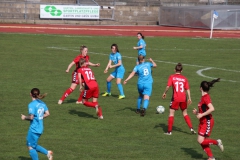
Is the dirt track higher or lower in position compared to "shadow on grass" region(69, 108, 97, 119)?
higher

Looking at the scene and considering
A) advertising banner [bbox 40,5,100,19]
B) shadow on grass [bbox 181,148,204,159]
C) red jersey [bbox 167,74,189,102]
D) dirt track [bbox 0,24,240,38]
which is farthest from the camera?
advertising banner [bbox 40,5,100,19]

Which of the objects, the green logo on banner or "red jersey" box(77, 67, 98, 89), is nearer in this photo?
"red jersey" box(77, 67, 98, 89)

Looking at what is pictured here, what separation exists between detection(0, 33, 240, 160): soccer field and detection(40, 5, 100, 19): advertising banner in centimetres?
1526

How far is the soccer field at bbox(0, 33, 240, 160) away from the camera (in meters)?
14.8

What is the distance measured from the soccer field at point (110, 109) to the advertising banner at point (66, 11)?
1526 centimetres

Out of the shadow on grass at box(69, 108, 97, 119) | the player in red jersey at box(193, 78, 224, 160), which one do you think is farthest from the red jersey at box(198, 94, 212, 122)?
the shadow on grass at box(69, 108, 97, 119)

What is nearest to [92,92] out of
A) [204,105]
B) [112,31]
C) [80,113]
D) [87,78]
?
[87,78]

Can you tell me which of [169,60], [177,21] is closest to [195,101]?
[169,60]

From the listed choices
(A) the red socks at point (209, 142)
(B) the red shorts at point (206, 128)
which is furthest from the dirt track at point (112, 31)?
(A) the red socks at point (209, 142)

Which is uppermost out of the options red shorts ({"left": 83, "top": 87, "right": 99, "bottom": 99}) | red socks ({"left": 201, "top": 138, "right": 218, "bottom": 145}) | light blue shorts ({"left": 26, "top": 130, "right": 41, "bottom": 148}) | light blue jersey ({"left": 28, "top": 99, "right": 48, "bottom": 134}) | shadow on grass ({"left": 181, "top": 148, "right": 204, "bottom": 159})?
light blue jersey ({"left": 28, "top": 99, "right": 48, "bottom": 134})

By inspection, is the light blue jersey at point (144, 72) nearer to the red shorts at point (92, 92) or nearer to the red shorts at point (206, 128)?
the red shorts at point (92, 92)

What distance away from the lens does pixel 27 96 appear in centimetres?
2203

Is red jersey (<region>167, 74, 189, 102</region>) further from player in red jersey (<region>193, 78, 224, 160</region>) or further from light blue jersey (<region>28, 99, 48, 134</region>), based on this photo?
light blue jersey (<region>28, 99, 48, 134</region>)

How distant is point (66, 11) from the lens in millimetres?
54875
